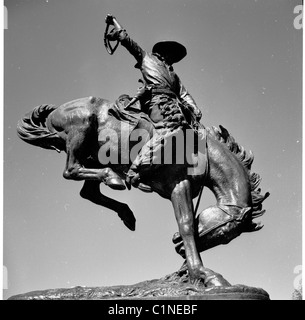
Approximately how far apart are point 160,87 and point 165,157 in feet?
2.56

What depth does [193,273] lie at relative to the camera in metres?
6.89

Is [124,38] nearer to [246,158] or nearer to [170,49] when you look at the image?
[170,49]

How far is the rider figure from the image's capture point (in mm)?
7293

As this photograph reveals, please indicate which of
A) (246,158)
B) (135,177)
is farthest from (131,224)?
(246,158)

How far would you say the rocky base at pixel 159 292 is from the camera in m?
6.54

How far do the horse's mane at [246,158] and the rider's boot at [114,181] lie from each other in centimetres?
113

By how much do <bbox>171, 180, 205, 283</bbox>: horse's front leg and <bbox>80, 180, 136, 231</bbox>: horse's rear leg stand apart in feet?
2.47

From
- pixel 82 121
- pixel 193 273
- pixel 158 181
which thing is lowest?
pixel 193 273

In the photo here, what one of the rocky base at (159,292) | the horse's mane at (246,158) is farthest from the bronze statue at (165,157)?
the rocky base at (159,292)

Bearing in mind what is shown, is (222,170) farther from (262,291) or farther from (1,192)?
(1,192)
